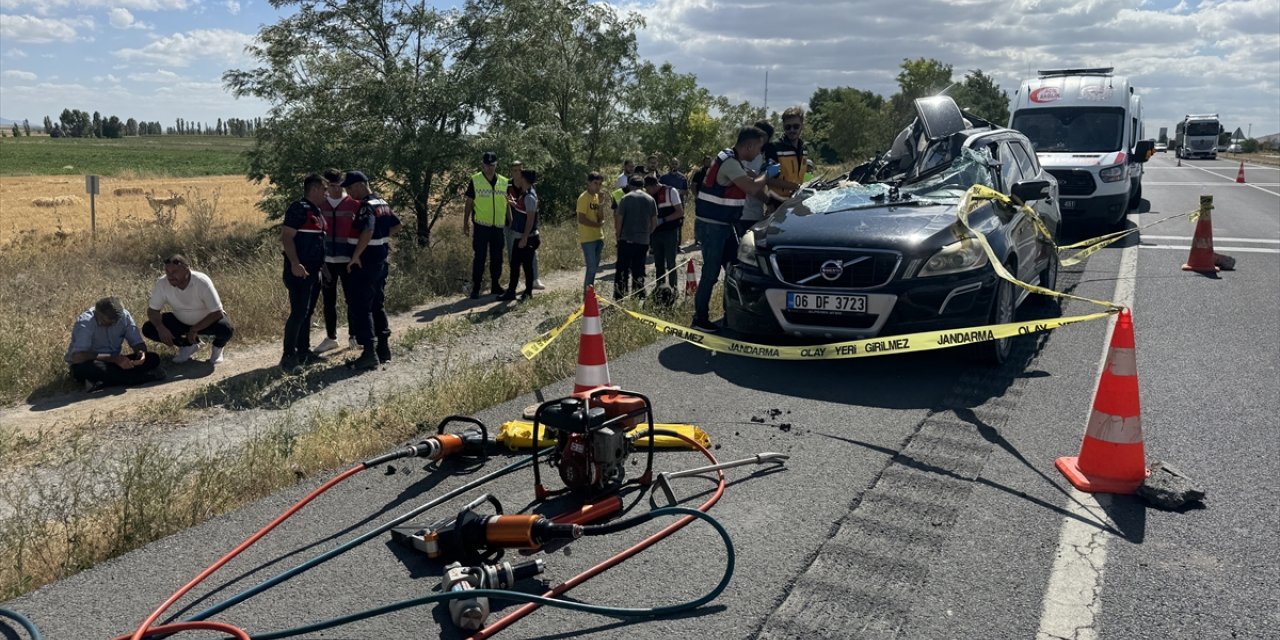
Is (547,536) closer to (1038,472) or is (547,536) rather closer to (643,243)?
(1038,472)

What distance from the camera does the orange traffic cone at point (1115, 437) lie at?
4273 mm

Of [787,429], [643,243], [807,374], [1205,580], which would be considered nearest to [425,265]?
[643,243]

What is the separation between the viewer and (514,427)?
16.7ft

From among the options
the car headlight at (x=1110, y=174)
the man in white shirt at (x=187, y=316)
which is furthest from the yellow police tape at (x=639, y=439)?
the car headlight at (x=1110, y=174)

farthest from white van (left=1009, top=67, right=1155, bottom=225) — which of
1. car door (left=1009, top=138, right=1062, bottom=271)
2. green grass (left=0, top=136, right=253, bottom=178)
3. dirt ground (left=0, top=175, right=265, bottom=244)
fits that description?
green grass (left=0, top=136, right=253, bottom=178)

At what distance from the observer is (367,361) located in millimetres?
8117

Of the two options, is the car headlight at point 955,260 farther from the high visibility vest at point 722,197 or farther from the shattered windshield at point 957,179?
the high visibility vest at point 722,197

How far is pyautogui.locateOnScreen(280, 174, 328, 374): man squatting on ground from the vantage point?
7969 millimetres

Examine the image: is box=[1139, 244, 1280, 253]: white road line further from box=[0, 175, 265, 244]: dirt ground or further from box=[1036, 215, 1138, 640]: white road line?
box=[0, 175, 265, 244]: dirt ground

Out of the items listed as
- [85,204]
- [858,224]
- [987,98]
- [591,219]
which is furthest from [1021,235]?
[987,98]

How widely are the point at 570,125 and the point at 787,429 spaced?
1602 centimetres

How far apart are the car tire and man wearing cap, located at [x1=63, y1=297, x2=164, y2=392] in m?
6.94

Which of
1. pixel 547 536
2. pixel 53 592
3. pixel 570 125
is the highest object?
pixel 570 125

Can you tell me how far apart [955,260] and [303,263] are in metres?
5.41
